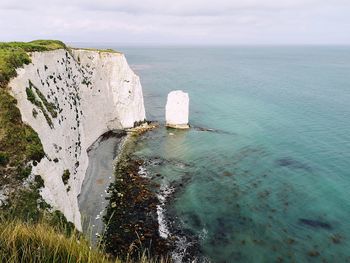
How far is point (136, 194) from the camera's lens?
1323 inches

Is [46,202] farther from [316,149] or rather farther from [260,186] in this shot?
[316,149]

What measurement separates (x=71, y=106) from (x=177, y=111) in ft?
76.4

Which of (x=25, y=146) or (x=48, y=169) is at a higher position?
(x=25, y=146)

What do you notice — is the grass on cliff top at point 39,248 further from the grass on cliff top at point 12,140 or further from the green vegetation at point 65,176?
the green vegetation at point 65,176

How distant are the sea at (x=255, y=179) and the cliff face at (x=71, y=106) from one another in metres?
7.94

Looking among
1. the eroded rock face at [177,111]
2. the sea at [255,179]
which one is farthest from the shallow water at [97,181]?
the eroded rock face at [177,111]

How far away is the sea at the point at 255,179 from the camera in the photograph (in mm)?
26250

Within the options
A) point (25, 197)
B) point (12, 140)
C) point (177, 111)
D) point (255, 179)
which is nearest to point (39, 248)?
point (25, 197)

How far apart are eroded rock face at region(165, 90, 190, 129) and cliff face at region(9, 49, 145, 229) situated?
5.47m

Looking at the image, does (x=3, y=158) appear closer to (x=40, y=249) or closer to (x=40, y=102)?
(x=40, y=102)

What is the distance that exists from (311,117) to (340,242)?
40.8 meters

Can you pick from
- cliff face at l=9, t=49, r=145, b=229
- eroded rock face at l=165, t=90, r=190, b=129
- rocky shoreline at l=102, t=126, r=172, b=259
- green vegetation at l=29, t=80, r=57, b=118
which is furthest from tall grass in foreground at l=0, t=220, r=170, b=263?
eroded rock face at l=165, t=90, r=190, b=129

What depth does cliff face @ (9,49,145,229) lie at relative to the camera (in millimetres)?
23641

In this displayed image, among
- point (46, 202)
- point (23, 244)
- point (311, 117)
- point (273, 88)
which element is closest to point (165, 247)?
point (46, 202)
